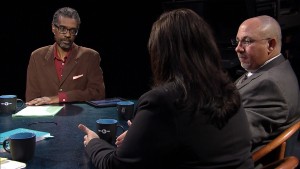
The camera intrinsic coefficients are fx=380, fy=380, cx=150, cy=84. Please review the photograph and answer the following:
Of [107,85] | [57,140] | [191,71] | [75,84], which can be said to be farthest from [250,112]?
[107,85]

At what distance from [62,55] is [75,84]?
10.0 inches

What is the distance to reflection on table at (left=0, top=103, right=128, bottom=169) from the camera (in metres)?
1.46

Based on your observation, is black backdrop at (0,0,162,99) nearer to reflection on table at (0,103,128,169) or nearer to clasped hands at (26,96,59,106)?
clasped hands at (26,96,59,106)

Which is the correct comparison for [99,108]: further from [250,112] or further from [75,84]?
[250,112]

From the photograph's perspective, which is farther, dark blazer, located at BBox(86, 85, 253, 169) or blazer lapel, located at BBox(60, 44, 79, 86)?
blazer lapel, located at BBox(60, 44, 79, 86)

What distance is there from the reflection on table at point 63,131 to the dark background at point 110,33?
1.74 meters

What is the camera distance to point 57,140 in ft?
5.66

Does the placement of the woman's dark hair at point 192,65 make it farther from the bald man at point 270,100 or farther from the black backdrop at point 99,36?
the black backdrop at point 99,36

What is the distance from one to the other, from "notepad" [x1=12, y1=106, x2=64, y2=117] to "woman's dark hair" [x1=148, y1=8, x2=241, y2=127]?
112 centimetres

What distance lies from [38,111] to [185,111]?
4.38 ft

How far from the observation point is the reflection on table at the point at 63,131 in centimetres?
146

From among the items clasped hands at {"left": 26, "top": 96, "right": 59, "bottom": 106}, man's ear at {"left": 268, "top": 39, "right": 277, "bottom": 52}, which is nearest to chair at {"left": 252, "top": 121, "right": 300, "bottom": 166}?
man's ear at {"left": 268, "top": 39, "right": 277, "bottom": 52}

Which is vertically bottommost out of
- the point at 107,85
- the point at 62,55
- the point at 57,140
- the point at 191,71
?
the point at 107,85

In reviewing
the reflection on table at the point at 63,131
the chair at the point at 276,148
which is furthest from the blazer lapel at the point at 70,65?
the chair at the point at 276,148
